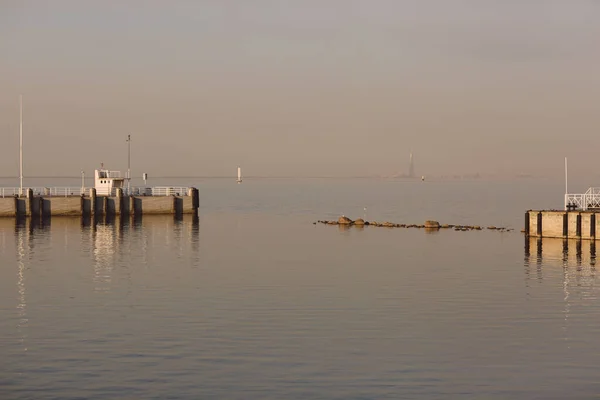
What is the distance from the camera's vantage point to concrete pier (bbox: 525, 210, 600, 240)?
7450 centimetres

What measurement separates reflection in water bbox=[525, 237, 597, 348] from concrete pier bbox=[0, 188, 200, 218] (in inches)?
2151

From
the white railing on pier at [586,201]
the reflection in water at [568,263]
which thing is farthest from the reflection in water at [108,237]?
the white railing on pier at [586,201]

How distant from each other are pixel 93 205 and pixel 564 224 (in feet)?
209

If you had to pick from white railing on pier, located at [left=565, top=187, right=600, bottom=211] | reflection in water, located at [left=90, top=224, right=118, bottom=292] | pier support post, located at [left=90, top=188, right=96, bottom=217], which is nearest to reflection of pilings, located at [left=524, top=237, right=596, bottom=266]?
white railing on pier, located at [left=565, top=187, right=600, bottom=211]

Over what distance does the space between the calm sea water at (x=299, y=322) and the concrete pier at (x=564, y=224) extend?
6.21ft

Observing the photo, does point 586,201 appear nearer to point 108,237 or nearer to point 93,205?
point 108,237

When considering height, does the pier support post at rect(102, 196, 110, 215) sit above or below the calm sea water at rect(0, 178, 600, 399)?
above

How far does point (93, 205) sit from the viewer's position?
115 metres

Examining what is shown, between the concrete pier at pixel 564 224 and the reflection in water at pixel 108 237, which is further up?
the concrete pier at pixel 564 224

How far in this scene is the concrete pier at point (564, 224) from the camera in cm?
7450

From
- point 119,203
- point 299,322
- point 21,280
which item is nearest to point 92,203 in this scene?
point 119,203

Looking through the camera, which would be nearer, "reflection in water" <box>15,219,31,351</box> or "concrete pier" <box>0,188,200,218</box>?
"reflection in water" <box>15,219,31,351</box>

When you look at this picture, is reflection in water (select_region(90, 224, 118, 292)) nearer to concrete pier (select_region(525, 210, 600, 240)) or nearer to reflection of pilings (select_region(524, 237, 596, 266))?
reflection of pilings (select_region(524, 237, 596, 266))

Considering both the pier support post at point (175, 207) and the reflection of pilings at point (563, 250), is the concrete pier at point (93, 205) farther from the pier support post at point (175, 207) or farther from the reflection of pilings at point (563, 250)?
the reflection of pilings at point (563, 250)
